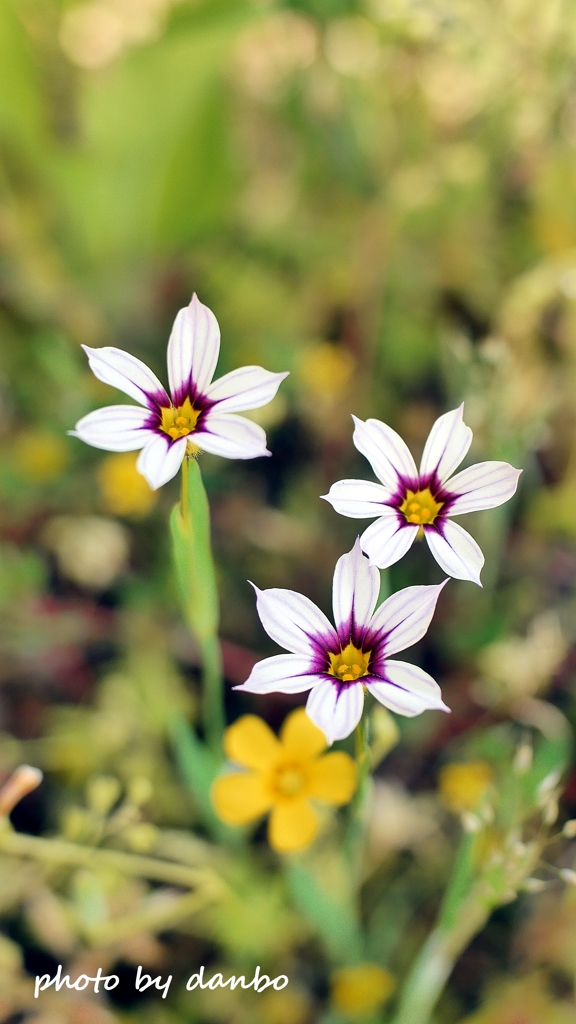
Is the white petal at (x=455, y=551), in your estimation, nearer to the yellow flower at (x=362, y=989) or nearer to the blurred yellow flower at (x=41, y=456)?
the yellow flower at (x=362, y=989)

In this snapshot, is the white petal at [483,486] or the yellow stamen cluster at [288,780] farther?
the yellow stamen cluster at [288,780]

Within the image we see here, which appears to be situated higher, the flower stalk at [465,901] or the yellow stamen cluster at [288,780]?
the yellow stamen cluster at [288,780]

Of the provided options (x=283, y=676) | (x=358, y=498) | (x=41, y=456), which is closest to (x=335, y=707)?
(x=283, y=676)

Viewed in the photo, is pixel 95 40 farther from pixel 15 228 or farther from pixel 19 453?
pixel 19 453

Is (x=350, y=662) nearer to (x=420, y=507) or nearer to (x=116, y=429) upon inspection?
(x=420, y=507)

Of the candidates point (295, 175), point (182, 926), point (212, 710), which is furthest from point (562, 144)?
point (182, 926)

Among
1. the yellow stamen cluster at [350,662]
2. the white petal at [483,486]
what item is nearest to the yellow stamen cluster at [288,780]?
the yellow stamen cluster at [350,662]

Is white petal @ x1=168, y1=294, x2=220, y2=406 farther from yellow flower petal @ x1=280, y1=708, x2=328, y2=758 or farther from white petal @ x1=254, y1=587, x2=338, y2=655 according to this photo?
yellow flower petal @ x1=280, y1=708, x2=328, y2=758
